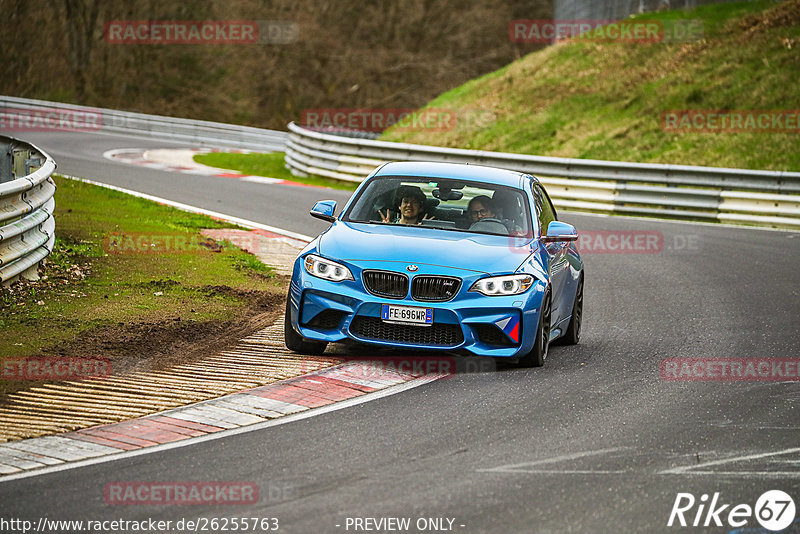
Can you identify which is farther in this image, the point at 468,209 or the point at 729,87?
the point at 729,87

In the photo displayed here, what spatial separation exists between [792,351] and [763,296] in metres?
3.44

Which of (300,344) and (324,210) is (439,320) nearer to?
(300,344)

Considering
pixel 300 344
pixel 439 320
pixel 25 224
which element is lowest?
pixel 300 344

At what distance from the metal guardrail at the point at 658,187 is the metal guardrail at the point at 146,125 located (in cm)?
1466

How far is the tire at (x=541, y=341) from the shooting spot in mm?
9242

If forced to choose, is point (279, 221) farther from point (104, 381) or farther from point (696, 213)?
point (104, 381)

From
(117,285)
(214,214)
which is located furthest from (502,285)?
(214,214)

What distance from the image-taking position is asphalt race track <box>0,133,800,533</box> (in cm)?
570

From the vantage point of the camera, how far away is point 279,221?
18734 mm

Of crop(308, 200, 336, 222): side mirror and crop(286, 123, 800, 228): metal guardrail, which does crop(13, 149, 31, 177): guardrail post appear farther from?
crop(286, 123, 800, 228): metal guardrail

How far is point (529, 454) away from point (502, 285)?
8.16 feet

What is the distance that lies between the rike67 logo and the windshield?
4.39m

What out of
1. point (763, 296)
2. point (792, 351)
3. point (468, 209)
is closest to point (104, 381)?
point (468, 209)

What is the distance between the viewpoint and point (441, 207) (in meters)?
A: 10.4
